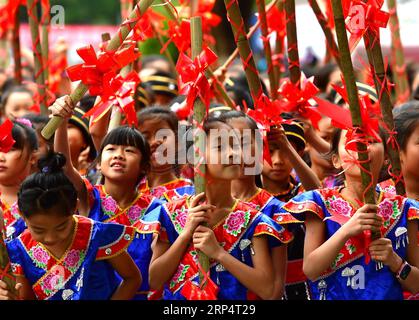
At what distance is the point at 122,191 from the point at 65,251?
20.7 inches

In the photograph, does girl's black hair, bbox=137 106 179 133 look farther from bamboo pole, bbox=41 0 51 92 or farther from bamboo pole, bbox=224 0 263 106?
bamboo pole, bbox=224 0 263 106

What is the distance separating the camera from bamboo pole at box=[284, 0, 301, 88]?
3.84m

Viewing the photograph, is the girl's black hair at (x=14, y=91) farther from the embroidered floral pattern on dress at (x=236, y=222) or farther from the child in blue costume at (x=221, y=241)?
the embroidered floral pattern on dress at (x=236, y=222)

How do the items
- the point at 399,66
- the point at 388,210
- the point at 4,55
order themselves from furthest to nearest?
the point at 4,55 → the point at 399,66 → the point at 388,210

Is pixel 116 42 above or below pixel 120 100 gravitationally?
above

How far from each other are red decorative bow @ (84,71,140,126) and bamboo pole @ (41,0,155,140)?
0.66 ft

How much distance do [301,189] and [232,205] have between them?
641 mm

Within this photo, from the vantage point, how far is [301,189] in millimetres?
3936

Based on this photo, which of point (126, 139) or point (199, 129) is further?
point (126, 139)

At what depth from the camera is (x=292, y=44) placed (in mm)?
3848

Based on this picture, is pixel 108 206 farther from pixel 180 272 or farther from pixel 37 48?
pixel 37 48

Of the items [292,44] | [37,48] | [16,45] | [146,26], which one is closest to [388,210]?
[292,44]

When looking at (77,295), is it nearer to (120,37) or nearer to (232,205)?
(232,205)
